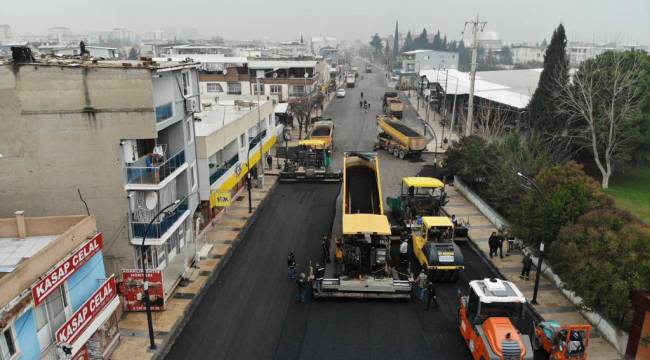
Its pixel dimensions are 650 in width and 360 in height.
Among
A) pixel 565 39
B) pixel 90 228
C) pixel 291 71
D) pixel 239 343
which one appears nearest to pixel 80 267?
pixel 90 228

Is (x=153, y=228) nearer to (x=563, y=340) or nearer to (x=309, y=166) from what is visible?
(x=563, y=340)

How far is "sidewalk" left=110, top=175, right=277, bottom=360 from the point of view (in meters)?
16.6

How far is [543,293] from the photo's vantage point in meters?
20.5

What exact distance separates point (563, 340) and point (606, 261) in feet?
10.7

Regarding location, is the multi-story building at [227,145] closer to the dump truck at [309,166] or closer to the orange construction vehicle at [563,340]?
the dump truck at [309,166]

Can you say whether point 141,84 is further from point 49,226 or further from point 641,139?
point 641,139

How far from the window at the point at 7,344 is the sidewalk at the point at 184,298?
4394 millimetres

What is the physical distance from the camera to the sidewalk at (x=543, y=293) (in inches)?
650

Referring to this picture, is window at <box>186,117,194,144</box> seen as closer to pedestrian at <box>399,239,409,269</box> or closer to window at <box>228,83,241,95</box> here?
pedestrian at <box>399,239,409,269</box>

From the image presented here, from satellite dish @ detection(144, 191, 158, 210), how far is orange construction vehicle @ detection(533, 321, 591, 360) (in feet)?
48.9

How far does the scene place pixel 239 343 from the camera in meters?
17.0

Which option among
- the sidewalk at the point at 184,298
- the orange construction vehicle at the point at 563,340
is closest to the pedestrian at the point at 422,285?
the orange construction vehicle at the point at 563,340

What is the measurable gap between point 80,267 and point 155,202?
178 inches

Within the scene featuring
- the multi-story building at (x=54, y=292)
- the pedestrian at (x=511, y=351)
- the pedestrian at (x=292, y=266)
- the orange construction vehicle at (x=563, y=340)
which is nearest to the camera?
the multi-story building at (x=54, y=292)
